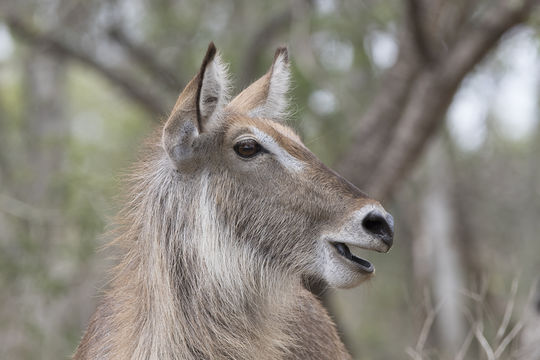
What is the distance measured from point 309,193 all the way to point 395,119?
6.02 m

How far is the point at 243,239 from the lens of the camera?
183 inches

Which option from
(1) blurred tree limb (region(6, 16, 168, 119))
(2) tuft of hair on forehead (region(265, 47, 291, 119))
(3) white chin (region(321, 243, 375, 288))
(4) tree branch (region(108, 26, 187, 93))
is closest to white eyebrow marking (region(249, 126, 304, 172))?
(3) white chin (region(321, 243, 375, 288))

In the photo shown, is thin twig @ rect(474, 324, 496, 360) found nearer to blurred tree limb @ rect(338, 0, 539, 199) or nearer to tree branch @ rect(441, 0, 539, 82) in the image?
blurred tree limb @ rect(338, 0, 539, 199)

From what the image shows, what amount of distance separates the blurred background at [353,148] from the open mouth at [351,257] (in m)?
1.28

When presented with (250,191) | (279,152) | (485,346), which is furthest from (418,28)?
(250,191)

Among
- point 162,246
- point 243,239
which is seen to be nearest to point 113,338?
point 162,246

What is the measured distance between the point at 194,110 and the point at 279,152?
1.76 feet

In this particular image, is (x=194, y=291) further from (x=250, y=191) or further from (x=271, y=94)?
(x=271, y=94)

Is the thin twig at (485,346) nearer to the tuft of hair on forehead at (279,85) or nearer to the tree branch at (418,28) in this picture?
the tuft of hair on forehead at (279,85)

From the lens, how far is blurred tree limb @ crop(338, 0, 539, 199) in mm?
8984

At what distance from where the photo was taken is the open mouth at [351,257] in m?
4.37

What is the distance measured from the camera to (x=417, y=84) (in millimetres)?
9641

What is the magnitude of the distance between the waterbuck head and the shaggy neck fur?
0.04 feet

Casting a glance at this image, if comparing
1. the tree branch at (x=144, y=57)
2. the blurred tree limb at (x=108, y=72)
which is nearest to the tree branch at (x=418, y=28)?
the blurred tree limb at (x=108, y=72)
